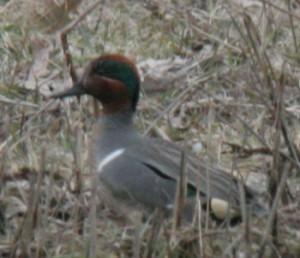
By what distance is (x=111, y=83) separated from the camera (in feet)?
23.0

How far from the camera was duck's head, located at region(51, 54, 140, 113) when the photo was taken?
6961 millimetres

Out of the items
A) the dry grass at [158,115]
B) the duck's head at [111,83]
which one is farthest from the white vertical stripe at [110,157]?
the duck's head at [111,83]

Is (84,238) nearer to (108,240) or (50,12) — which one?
(108,240)

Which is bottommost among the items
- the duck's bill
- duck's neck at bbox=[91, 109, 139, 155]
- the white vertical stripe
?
the white vertical stripe

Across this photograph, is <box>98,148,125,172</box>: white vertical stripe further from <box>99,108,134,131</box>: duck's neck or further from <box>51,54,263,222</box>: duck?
<box>99,108,134,131</box>: duck's neck

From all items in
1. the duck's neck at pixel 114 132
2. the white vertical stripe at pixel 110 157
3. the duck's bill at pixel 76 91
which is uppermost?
the duck's bill at pixel 76 91

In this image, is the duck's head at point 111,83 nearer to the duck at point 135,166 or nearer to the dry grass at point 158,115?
the duck at point 135,166

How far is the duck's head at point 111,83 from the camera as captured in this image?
696cm

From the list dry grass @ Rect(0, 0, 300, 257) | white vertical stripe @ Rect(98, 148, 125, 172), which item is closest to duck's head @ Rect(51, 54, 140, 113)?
dry grass @ Rect(0, 0, 300, 257)

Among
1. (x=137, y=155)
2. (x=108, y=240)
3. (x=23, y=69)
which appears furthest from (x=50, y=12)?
(x=108, y=240)

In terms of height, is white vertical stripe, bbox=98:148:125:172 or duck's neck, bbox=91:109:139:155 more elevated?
duck's neck, bbox=91:109:139:155

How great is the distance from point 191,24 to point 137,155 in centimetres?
193

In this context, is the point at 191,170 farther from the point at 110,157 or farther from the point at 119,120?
the point at 119,120

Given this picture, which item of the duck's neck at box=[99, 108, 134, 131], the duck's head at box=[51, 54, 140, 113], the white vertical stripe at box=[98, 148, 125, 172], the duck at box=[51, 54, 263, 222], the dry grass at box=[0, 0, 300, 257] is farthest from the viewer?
the duck's neck at box=[99, 108, 134, 131]
